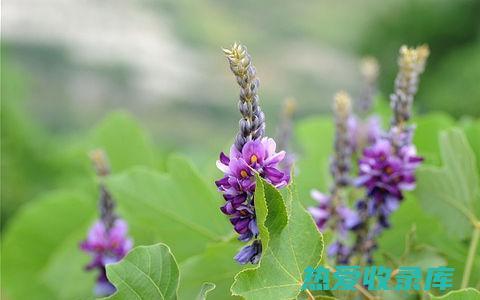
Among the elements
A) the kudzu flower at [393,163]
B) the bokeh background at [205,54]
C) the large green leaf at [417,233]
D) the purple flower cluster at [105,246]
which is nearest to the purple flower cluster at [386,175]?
the kudzu flower at [393,163]

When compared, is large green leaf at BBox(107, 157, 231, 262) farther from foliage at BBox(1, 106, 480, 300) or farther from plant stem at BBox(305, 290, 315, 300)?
plant stem at BBox(305, 290, 315, 300)

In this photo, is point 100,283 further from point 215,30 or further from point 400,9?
point 215,30

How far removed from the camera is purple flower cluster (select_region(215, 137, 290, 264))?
667mm

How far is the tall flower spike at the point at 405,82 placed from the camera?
2.84 feet

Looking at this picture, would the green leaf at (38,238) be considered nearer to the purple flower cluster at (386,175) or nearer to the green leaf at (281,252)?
the purple flower cluster at (386,175)

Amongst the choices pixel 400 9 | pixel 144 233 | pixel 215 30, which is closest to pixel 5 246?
pixel 144 233

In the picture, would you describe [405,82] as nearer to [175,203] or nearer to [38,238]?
[175,203]

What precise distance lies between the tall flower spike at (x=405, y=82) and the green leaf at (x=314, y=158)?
0.23 m

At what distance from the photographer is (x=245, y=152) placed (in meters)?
0.67

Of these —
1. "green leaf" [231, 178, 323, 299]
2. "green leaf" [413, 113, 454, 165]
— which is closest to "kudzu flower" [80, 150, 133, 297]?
"green leaf" [231, 178, 323, 299]

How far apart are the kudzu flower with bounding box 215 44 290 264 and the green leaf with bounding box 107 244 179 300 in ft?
0.21

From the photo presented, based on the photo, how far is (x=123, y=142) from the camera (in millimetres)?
1347

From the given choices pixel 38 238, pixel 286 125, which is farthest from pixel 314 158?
pixel 38 238

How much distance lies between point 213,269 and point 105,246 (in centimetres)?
17
